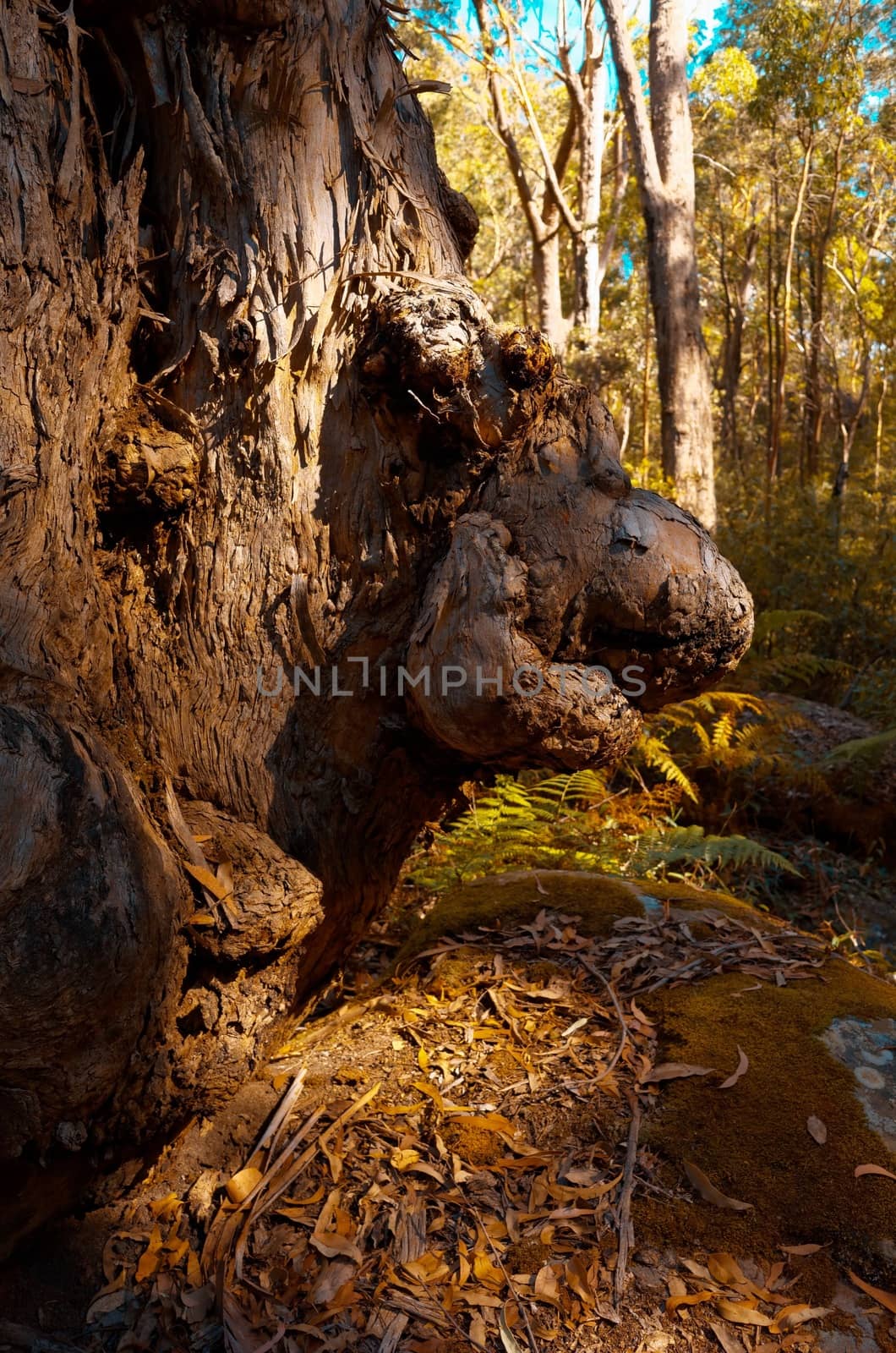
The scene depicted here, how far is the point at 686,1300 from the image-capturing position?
1.86 metres

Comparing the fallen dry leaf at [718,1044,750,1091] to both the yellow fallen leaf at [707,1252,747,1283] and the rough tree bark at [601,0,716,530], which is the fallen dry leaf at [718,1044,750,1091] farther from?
the rough tree bark at [601,0,716,530]

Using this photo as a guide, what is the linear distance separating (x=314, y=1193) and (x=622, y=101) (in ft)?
32.5

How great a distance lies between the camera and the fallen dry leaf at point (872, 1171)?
2.11 metres

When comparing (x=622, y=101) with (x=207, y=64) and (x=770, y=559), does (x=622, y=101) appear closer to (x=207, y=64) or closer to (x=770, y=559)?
(x=770, y=559)

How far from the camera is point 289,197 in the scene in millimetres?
2494

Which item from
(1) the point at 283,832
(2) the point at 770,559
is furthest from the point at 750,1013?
(2) the point at 770,559

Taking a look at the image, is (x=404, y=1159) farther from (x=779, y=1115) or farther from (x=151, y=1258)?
(x=779, y=1115)

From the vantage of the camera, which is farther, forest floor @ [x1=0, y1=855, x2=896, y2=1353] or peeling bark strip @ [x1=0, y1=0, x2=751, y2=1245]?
peeling bark strip @ [x1=0, y1=0, x2=751, y2=1245]

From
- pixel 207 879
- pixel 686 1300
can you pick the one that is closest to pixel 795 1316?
pixel 686 1300

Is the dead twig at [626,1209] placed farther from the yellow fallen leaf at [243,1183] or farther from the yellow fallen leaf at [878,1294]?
the yellow fallen leaf at [243,1183]

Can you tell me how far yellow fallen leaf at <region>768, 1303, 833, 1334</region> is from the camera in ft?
5.91

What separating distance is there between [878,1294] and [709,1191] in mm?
369

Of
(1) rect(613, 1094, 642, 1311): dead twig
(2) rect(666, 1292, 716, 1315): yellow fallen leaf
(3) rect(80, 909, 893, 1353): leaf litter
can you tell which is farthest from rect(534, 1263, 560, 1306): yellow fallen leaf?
(2) rect(666, 1292, 716, 1315): yellow fallen leaf

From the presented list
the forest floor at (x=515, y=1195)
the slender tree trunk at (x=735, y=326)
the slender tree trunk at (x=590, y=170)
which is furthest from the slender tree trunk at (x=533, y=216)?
the forest floor at (x=515, y=1195)
